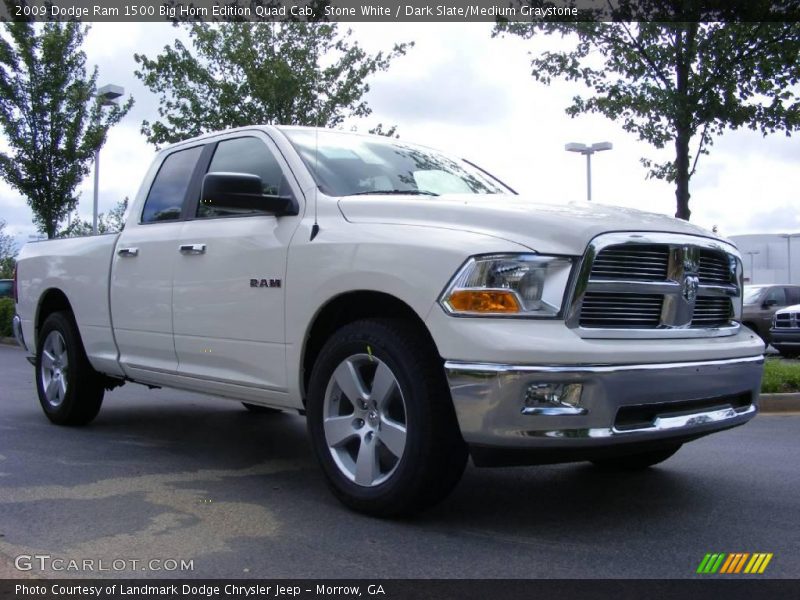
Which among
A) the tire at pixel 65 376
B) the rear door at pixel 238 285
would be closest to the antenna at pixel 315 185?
the rear door at pixel 238 285

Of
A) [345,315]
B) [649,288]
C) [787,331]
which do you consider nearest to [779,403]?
[649,288]

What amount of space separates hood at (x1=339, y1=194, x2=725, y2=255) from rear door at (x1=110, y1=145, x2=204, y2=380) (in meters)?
1.60

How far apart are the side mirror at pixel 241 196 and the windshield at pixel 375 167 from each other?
0.77 ft

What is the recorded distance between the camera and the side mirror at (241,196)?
427 cm

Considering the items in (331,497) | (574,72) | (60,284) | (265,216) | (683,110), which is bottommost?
(331,497)

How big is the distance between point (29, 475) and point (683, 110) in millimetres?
7457

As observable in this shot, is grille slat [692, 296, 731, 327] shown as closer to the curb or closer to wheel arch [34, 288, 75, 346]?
the curb

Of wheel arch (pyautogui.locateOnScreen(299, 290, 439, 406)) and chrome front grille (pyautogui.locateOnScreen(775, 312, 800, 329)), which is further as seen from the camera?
chrome front grille (pyautogui.locateOnScreen(775, 312, 800, 329))

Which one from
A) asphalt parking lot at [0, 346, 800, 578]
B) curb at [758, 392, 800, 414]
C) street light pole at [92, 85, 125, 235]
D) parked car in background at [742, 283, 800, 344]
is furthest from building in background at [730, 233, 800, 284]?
asphalt parking lot at [0, 346, 800, 578]

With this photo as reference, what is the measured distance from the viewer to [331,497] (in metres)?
4.30

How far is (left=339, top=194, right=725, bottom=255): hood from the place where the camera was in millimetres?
3510

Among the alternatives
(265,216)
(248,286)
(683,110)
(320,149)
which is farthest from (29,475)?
(683,110)

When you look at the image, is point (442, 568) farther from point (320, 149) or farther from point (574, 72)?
point (574, 72)

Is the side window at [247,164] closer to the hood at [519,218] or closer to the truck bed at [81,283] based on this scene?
the hood at [519,218]
